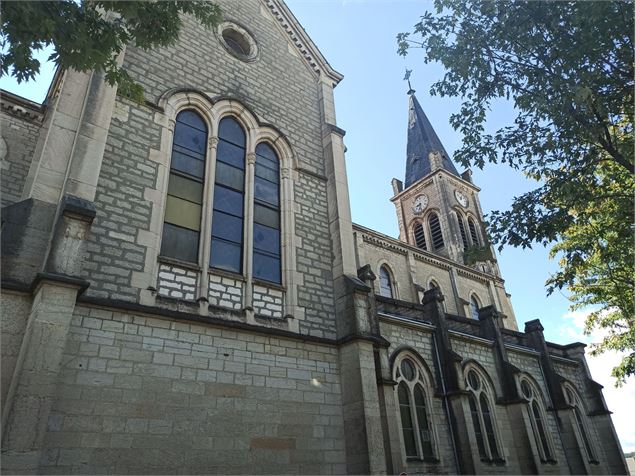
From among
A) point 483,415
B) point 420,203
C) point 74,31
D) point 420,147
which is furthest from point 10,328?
point 420,147

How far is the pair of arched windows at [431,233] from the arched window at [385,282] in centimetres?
1211

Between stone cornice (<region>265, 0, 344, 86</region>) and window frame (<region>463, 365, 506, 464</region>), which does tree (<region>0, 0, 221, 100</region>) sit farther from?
window frame (<region>463, 365, 506, 464</region>)

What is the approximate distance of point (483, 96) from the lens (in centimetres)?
1066

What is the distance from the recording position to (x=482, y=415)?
14898 millimetres

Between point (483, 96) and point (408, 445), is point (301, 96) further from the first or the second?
point (408, 445)

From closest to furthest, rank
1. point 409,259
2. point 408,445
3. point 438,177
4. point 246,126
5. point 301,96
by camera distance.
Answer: point 246,126 → point 408,445 → point 301,96 → point 409,259 → point 438,177

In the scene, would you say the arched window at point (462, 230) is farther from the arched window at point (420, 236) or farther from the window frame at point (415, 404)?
the window frame at point (415, 404)

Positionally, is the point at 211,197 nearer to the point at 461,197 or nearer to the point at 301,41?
the point at 301,41

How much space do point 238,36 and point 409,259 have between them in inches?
687

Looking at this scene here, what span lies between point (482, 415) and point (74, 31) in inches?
580

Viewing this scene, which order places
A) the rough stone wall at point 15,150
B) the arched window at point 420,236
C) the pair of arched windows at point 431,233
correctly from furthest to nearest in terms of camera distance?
1. the arched window at point 420,236
2. the pair of arched windows at point 431,233
3. the rough stone wall at point 15,150

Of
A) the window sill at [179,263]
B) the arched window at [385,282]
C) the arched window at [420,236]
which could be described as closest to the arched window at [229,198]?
the window sill at [179,263]

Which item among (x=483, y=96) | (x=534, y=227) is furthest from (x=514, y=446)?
(x=483, y=96)

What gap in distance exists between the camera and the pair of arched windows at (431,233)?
37359 mm
